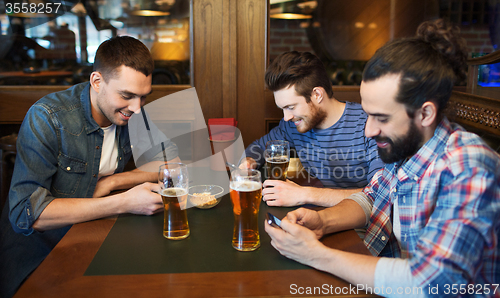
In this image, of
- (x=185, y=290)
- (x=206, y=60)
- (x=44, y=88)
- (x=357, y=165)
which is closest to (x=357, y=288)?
(x=185, y=290)

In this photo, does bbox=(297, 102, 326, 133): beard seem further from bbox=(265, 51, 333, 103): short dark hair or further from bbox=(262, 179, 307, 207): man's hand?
bbox=(262, 179, 307, 207): man's hand

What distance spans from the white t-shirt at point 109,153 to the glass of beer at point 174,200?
729 mm

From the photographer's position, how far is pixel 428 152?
1.10 m

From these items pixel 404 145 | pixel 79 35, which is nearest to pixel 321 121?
pixel 404 145

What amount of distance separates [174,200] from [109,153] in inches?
32.0

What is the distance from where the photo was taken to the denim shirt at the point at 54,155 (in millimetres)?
1291

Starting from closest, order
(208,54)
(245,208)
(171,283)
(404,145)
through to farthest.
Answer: (171,283) → (245,208) → (404,145) → (208,54)

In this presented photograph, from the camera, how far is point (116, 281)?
2.85 ft

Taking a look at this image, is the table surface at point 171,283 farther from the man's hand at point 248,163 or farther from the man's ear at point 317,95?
Answer: the man's ear at point 317,95

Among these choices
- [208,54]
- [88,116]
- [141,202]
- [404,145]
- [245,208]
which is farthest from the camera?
[208,54]

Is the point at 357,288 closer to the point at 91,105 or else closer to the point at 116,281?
the point at 116,281

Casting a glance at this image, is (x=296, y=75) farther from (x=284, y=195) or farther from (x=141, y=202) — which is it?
(x=141, y=202)

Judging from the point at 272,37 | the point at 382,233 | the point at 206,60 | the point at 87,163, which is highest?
the point at 272,37

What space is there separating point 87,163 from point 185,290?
38.3 inches
